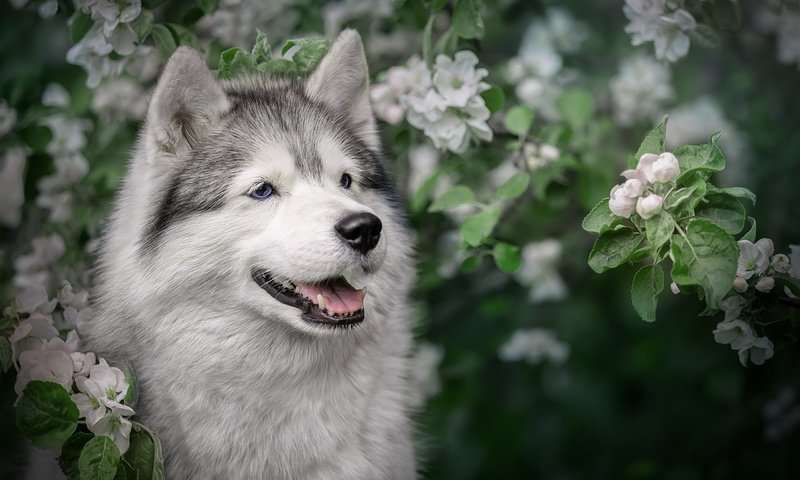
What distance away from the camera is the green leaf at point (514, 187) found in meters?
2.84

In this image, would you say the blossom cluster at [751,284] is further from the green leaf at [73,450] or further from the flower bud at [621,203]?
the green leaf at [73,450]

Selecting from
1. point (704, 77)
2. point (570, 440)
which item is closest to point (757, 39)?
point (704, 77)

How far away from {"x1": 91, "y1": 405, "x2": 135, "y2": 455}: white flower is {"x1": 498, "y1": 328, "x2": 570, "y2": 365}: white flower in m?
2.87

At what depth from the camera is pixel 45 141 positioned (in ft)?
10.2

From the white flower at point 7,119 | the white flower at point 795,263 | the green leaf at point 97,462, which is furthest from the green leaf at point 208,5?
the white flower at point 795,263

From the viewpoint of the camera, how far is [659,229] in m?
2.10

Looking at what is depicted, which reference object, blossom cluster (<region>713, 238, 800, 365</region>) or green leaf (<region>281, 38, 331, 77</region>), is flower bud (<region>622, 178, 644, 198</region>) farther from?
green leaf (<region>281, 38, 331, 77</region>)

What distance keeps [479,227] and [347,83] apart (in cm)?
61

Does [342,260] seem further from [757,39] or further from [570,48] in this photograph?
[757,39]

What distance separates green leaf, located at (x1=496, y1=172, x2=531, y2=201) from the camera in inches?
112

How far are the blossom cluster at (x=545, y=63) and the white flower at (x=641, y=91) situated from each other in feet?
0.88

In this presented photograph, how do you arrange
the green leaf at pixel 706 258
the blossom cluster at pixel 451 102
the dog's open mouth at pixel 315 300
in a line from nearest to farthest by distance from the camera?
the green leaf at pixel 706 258 < the dog's open mouth at pixel 315 300 < the blossom cluster at pixel 451 102

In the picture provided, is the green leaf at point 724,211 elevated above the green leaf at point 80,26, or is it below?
below

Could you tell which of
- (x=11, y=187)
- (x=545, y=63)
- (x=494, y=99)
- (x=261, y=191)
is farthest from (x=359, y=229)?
(x=11, y=187)
